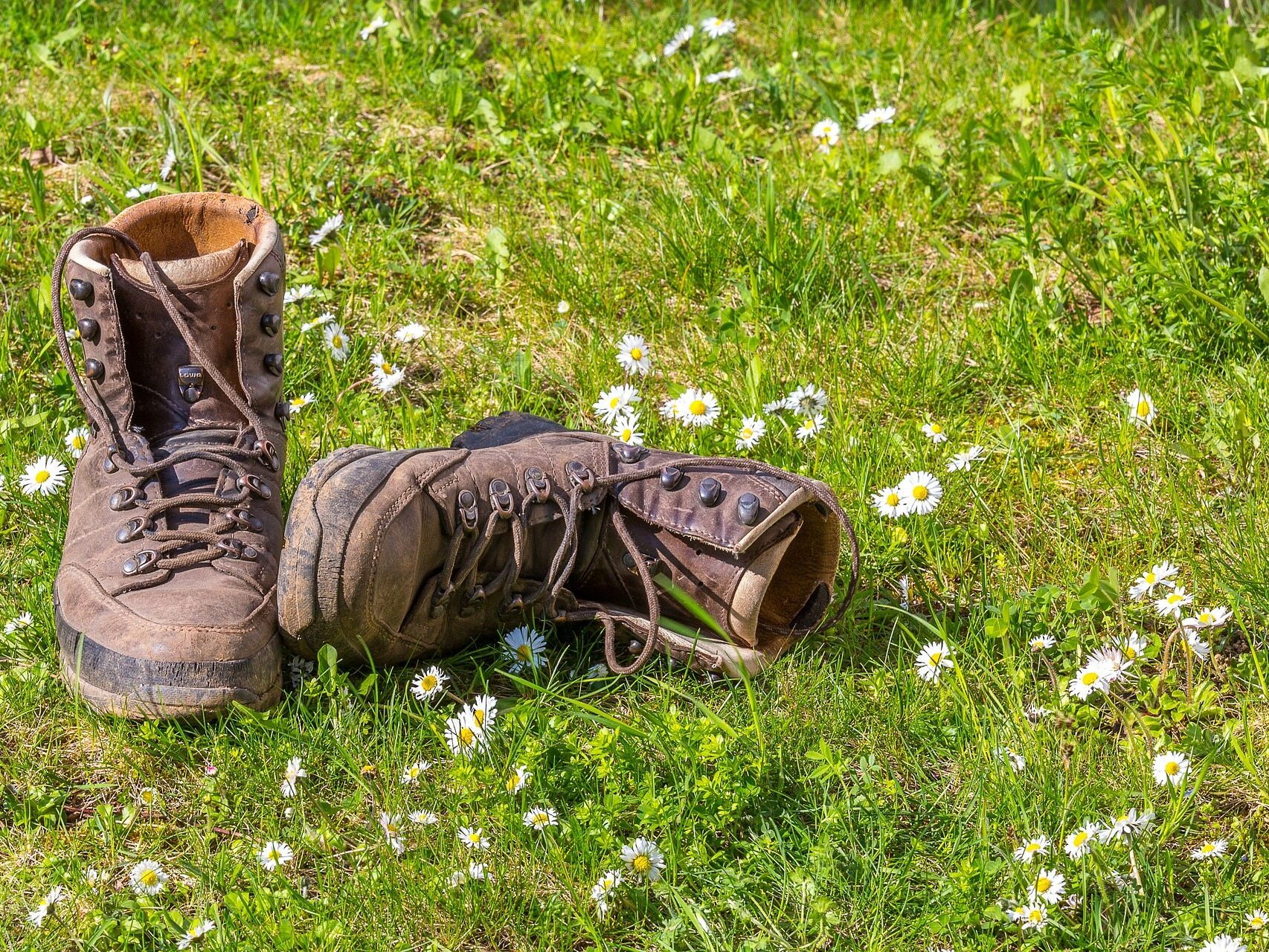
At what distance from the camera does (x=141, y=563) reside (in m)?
2.34

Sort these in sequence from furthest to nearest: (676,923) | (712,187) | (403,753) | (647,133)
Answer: (647,133) → (712,187) → (403,753) → (676,923)

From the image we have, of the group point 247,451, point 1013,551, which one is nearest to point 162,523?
point 247,451

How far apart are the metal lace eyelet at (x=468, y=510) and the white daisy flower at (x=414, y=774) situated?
42 centimetres

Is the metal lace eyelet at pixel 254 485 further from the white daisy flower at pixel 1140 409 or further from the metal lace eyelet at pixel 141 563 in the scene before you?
the white daisy flower at pixel 1140 409

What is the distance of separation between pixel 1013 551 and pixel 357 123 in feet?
8.05

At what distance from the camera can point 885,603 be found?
260 cm

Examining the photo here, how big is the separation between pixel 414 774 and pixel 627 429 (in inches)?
39.9

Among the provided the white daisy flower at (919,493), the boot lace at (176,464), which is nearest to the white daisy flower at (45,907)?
the boot lace at (176,464)

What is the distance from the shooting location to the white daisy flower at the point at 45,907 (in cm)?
194

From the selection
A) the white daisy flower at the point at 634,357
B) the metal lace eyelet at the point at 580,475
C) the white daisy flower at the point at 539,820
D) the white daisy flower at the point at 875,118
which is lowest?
the white daisy flower at the point at 539,820

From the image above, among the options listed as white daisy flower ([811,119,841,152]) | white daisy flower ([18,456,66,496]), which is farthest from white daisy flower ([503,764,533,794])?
white daisy flower ([811,119,841,152])

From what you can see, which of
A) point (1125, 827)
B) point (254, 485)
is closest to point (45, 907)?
point (254, 485)

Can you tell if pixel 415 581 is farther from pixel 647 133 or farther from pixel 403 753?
pixel 647 133

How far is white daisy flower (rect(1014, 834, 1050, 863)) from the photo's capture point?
198 cm
